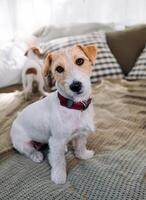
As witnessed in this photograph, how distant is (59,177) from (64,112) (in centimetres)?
24

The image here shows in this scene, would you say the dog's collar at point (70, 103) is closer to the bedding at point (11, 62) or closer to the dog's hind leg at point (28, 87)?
the dog's hind leg at point (28, 87)

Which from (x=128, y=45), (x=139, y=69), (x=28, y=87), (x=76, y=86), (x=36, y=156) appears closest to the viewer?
(x=76, y=86)

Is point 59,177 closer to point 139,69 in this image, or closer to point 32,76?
point 32,76

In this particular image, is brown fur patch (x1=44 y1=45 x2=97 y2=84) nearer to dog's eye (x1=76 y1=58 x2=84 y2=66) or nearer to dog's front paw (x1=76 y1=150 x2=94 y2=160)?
dog's eye (x1=76 y1=58 x2=84 y2=66)

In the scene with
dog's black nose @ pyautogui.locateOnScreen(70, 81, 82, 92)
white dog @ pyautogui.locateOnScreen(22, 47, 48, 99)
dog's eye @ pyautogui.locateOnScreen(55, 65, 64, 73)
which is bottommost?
white dog @ pyautogui.locateOnScreen(22, 47, 48, 99)

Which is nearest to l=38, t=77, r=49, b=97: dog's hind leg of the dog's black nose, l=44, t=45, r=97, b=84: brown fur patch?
l=44, t=45, r=97, b=84: brown fur patch

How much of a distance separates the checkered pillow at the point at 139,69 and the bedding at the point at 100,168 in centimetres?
44

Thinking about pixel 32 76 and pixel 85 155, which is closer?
pixel 85 155

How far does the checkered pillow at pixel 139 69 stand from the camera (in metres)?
2.00

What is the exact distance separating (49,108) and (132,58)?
1.21 metres

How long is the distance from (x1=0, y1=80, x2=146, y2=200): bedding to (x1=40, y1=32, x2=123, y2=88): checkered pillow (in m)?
0.49

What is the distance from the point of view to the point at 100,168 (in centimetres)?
111

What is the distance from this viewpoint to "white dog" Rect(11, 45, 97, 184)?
1.04 metres

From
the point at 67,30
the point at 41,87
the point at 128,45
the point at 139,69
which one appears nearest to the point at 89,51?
the point at 41,87
